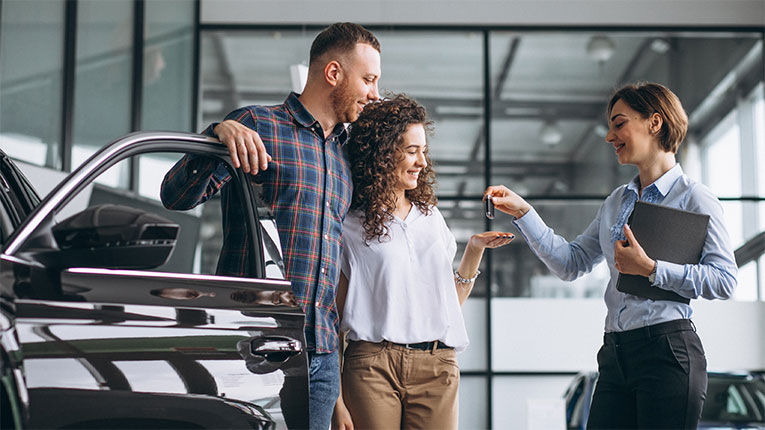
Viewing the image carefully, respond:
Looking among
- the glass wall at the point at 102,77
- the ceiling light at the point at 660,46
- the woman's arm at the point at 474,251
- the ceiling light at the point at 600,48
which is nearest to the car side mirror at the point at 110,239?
the woman's arm at the point at 474,251

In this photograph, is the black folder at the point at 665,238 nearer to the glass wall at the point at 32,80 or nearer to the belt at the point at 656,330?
the belt at the point at 656,330

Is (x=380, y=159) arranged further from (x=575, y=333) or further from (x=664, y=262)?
(x=575, y=333)

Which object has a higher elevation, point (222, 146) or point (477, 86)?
point (477, 86)

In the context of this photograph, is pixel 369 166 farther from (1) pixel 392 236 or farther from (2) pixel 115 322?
(2) pixel 115 322

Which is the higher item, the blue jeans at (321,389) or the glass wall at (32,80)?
the glass wall at (32,80)

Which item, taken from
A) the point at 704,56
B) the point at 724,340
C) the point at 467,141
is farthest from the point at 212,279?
the point at 704,56

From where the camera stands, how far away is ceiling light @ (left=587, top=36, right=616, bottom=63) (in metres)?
6.40

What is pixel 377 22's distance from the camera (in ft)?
20.8

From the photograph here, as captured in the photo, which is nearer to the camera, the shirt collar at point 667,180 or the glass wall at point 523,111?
the shirt collar at point 667,180

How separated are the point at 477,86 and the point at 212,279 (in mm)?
4983

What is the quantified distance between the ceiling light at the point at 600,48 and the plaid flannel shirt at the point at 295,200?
4.78m

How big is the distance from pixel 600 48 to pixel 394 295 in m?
4.80

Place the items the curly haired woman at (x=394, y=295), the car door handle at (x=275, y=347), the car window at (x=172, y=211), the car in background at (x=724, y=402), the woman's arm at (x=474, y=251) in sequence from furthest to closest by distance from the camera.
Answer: the car window at (x=172, y=211) → the car in background at (x=724, y=402) → the woman's arm at (x=474, y=251) → the curly haired woman at (x=394, y=295) → the car door handle at (x=275, y=347)

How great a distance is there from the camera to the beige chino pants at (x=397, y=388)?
213 cm
